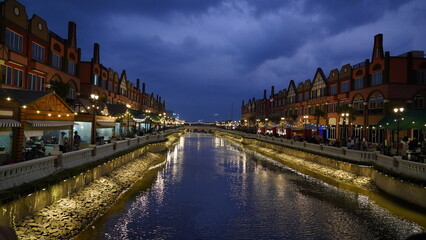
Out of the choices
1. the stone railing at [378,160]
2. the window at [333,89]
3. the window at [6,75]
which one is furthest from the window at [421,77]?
the window at [6,75]

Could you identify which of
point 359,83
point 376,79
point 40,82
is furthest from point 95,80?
point 376,79

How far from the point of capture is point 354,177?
22656mm

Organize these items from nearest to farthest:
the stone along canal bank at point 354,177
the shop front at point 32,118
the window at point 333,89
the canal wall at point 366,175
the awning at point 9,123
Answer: the awning at point 9,123
the stone along canal bank at point 354,177
the canal wall at point 366,175
the shop front at point 32,118
the window at point 333,89

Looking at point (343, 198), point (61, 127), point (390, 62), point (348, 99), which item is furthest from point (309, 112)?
point (61, 127)

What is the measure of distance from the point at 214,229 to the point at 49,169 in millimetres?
8162

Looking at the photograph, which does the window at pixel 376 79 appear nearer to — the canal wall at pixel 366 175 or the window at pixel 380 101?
the window at pixel 380 101

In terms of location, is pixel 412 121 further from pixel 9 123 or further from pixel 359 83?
pixel 9 123

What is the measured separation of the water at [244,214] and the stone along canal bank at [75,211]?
1.98ft

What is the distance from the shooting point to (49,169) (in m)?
13.2

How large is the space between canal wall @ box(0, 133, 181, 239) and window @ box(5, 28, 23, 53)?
1366cm

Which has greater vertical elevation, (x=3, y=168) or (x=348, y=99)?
(x=348, y=99)

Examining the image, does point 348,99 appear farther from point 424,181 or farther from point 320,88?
point 424,181

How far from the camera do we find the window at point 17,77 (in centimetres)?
2492

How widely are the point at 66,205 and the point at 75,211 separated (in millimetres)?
489
